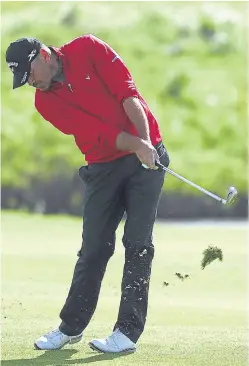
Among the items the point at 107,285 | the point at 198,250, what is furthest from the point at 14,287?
the point at 198,250

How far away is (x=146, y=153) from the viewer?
5.61 metres

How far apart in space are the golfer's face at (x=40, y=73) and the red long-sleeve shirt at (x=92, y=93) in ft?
0.25

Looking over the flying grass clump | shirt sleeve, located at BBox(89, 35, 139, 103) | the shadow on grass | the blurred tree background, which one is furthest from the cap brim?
the blurred tree background

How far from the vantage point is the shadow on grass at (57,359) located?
5.50 metres

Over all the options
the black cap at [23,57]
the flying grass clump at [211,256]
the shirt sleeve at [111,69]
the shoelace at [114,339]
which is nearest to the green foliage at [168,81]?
the flying grass clump at [211,256]

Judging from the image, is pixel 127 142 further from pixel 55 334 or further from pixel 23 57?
pixel 55 334

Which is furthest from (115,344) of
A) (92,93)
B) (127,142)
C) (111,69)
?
(111,69)

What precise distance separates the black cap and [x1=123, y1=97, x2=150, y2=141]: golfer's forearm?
0.59 metres

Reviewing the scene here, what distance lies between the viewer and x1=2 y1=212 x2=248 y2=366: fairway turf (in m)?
A: 5.74

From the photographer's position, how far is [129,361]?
556 cm

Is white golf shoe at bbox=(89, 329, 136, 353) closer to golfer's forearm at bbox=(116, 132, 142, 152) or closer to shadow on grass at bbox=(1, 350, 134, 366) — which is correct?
shadow on grass at bbox=(1, 350, 134, 366)

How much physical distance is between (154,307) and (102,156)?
9.36 feet

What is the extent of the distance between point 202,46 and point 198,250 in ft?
145

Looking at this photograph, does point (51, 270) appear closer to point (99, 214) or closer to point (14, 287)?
point (14, 287)
